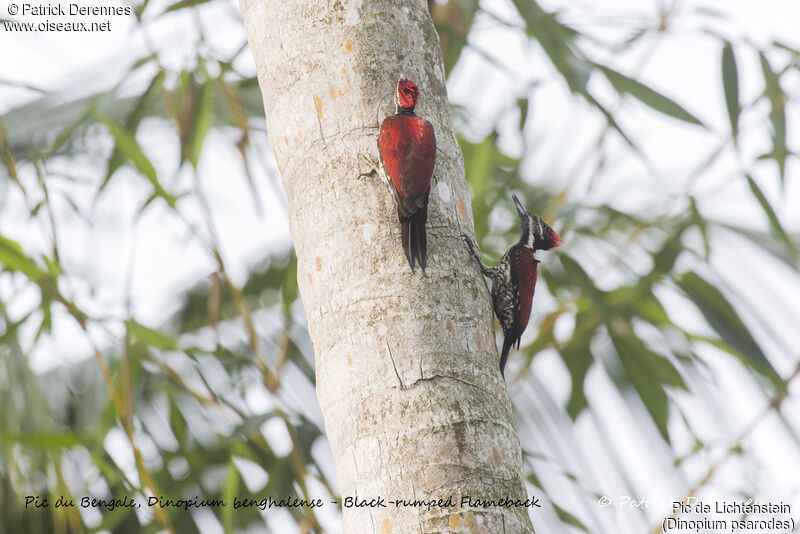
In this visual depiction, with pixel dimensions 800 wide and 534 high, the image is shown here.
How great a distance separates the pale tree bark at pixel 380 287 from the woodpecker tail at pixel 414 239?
0.01 m

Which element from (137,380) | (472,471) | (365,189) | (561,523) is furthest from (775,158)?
(137,380)

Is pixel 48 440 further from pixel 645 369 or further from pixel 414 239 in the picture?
pixel 645 369

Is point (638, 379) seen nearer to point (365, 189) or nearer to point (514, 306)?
point (514, 306)

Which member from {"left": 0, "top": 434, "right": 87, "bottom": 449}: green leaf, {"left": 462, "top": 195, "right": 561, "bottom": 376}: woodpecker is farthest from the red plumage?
{"left": 0, "top": 434, "right": 87, "bottom": 449}: green leaf

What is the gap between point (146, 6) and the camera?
79.5 inches

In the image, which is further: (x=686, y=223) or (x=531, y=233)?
(x=686, y=223)

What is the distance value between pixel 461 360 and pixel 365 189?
0.29 meters

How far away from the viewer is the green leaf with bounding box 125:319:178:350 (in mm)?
1841

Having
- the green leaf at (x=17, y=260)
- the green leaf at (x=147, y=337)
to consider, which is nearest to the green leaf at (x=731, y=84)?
the green leaf at (x=147, y=337)

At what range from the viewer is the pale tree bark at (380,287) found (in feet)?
3.21

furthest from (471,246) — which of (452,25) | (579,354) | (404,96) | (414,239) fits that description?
(452,25)

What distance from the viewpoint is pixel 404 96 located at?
4.03ft

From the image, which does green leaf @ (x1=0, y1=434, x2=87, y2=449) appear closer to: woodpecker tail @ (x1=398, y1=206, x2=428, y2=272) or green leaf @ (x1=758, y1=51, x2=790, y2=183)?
woodpecker tail @ (x1=398, y1=206, x2=428, y2=272)

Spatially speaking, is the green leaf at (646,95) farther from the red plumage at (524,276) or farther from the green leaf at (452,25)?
the red plumage at (524,276)
